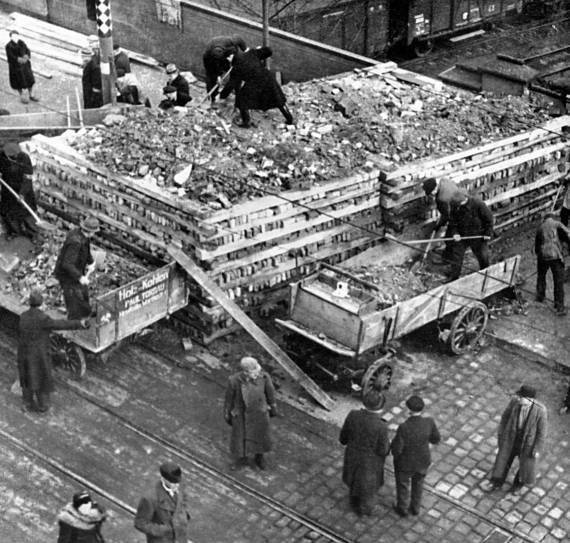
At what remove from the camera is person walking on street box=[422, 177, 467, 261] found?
15.0 metres

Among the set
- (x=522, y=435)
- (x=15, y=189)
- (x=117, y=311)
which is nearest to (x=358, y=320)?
(x=522, y=435)

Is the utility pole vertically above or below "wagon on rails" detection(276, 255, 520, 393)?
above

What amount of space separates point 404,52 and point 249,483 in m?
17.6

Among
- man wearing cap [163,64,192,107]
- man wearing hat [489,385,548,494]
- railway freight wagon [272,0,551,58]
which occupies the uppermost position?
man wearing cap [163,64,192,107]

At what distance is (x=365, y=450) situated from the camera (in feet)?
36.7

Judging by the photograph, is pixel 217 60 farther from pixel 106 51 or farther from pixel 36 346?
pixel 36 346

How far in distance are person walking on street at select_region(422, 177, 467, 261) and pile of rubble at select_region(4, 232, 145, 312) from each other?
4.08m

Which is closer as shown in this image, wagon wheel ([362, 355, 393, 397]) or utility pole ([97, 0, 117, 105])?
wagon wheel ([362, 355, 393, 397])

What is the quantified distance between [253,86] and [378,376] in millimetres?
4733

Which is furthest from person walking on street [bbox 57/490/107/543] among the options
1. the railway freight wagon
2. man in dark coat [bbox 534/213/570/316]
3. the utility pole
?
the railway freight wagon

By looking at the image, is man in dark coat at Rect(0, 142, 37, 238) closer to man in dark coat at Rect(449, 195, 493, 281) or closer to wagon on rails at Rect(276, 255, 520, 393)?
wagon on rails at Rect(276, 255, 520, 393)

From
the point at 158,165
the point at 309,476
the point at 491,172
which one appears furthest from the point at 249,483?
the point at 491,172

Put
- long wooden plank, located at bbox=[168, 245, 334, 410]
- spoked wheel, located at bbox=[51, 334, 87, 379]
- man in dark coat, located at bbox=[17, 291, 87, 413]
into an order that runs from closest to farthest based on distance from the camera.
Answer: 1. man in dark coat, located at bbox=[17, 291, 87, 413]
2. long wooden plank, located at bbox=[168, 245, 334, 410]
3. spoked wheel, located at bbox=[51, 334, 87, 379]

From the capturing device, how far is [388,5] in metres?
26.2
